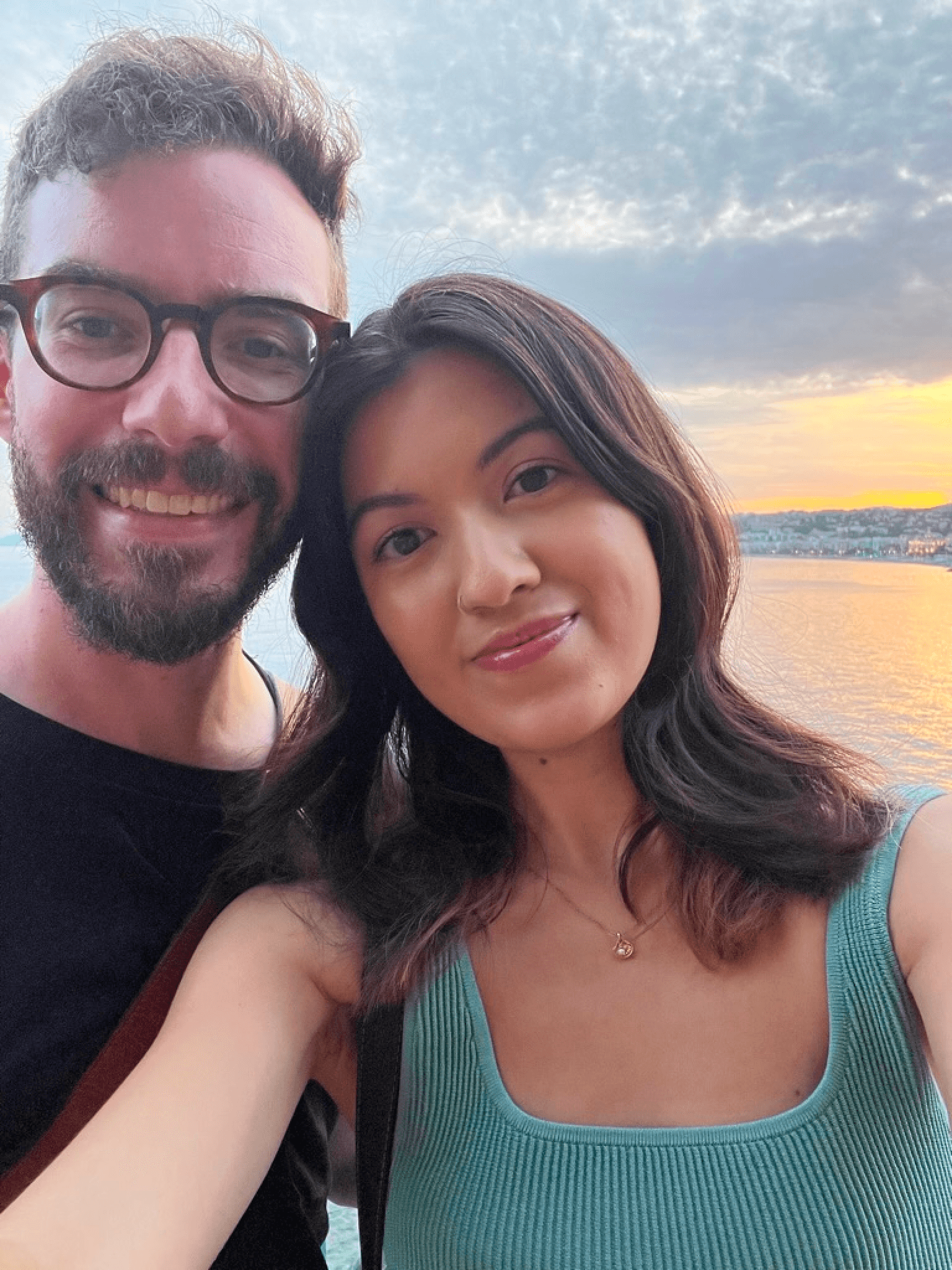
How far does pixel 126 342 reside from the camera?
4.05 feet

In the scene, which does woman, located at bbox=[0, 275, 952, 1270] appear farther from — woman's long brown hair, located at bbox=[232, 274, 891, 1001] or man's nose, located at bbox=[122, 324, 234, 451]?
man's nose, located at bbox=[122, 324, 234, 451]

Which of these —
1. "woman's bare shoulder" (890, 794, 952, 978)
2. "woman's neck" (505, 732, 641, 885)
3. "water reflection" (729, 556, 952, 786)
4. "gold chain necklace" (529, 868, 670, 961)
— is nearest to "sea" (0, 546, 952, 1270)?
"water reflection" (729, 556, 952, 786)

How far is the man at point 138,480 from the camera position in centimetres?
118

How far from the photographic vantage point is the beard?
4.04ft

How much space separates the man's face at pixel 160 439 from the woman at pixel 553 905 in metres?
0.12

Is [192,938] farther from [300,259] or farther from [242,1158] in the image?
[300,259]

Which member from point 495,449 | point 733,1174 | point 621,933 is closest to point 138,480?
point 495,449

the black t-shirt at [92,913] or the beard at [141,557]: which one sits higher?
the beard at [141,557]

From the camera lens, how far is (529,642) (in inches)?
42.2

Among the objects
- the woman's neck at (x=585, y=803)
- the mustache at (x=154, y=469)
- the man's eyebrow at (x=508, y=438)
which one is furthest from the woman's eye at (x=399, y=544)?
the woman's neck at (x=585, y=803)

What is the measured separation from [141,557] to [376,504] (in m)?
0.36

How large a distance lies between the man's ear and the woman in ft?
1.69

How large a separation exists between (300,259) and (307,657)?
62 cm

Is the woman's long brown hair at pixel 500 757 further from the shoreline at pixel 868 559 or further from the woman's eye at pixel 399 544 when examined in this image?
the shoreline at pixel 868 559
